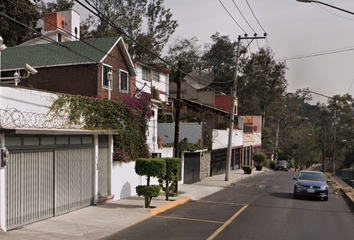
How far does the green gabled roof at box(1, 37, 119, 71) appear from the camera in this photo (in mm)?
21797

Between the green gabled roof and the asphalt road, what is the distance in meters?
10.8

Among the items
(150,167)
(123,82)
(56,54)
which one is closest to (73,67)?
(56,54)

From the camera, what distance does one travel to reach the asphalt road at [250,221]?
36.4 feet

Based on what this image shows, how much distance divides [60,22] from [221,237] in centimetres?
2103

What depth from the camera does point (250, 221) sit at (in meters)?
13.3

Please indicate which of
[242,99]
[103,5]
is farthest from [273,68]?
[103,5]

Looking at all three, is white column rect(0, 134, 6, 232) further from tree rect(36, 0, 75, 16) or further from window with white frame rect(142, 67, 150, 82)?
tree rect(36, 0, 75, 16)

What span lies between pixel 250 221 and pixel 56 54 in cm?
1579

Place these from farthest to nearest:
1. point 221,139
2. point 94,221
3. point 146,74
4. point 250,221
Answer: point 221,139 → point 146,74 → point 250,221 → point 94,221

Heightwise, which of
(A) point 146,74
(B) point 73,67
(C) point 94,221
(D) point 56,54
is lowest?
(C) point 94,221

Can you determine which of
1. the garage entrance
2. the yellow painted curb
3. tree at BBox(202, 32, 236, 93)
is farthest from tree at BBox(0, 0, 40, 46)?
tree at BBox(202, 32, 236, 93)

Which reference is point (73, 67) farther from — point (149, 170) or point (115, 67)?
point (149, 170)

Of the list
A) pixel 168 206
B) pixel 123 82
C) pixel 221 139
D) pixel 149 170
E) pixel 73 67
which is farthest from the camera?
pixel 221 139

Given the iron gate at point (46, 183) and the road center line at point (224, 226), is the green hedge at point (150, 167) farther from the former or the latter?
the road center line at point (224, 226)
